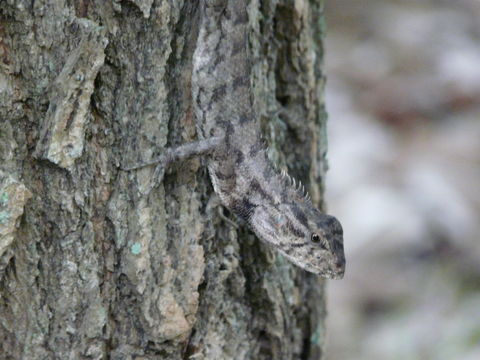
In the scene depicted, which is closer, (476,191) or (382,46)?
(476,191)

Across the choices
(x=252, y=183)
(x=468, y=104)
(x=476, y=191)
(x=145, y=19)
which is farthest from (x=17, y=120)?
(x=468, y=104)

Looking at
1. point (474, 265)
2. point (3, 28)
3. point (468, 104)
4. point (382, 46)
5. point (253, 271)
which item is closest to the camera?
point (3, 28)

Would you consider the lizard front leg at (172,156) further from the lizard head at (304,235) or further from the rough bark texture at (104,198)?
the lizard head at (304,235)

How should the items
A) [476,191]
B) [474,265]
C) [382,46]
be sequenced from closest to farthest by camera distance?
1. [474,265]
2. [476,191]
3. [382,46]

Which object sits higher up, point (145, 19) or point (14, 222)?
point (145, 19)

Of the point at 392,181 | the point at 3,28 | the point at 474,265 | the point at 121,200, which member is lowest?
the point at 121,200

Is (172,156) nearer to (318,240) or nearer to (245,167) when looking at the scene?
(245,167)

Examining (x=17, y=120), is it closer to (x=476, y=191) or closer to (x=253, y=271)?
(x=253, y=271)
